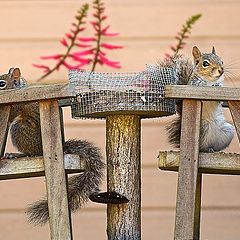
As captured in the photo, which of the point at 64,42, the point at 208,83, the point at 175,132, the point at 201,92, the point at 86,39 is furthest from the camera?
the point at 86,39

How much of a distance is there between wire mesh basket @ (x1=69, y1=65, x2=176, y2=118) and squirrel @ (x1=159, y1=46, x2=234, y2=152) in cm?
22

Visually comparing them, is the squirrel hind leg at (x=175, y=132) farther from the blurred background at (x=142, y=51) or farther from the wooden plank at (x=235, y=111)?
the blurred background at (x=142, y=51)

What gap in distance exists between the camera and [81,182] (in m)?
3.54

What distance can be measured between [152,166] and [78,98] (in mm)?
1651

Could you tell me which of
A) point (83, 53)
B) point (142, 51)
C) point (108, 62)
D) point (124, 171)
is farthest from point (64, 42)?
point (124, 171)

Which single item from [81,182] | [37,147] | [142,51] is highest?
[142,51]

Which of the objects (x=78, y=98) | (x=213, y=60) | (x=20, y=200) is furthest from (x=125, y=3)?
(x=78, y=98)

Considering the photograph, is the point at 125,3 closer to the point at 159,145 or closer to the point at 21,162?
the point at 159,145

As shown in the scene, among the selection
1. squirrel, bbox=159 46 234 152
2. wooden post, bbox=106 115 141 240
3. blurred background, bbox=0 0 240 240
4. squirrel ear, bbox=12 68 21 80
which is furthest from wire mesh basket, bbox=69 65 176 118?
blurred background, bbox=0 0 240 240

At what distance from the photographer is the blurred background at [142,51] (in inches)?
187

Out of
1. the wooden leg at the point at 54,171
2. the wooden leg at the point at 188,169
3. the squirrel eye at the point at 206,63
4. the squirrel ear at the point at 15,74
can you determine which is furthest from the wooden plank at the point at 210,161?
the squirrel ear at the point at 15,74

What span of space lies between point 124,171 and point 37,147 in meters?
0.32

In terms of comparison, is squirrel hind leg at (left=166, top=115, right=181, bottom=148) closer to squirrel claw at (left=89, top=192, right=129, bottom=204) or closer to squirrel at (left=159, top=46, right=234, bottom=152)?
squirrel at (left=159, top=46, right=234, bottom=152)

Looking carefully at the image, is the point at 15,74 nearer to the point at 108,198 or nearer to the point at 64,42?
the point at 108,198
